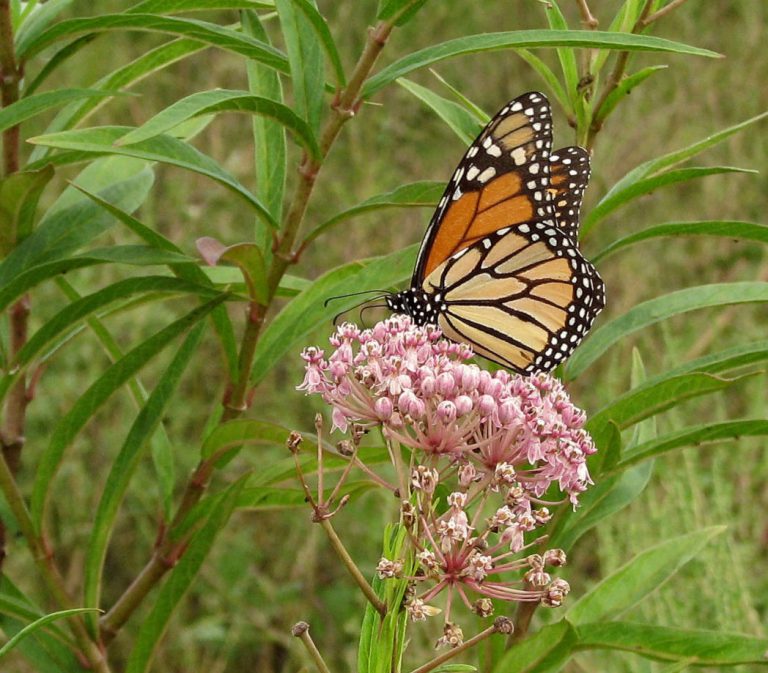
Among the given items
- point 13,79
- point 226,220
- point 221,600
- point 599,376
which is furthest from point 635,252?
point 13,79

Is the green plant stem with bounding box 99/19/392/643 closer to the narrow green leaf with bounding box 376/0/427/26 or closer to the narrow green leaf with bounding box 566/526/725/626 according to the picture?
the narrow green leaf with bounding box 376/0/427/26

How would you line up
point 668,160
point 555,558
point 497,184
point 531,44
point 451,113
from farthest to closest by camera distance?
point 497,184 → point 451,113 → point 668,160 → point 531,44 → point 555,558

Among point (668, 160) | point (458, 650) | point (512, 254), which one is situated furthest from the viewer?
point (512, 254)

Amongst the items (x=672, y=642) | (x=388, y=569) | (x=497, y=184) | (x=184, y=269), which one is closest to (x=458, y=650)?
(x=388, y=569)

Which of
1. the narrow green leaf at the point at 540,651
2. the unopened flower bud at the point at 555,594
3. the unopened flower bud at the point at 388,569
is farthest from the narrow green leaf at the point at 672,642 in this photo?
the unopened flower bud at the point at 388,569

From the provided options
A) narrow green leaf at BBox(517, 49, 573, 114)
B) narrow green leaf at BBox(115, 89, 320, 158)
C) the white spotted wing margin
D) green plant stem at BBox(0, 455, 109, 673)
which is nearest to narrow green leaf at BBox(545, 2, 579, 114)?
narrow green leaf at BBox(517, 49, 573, 114)

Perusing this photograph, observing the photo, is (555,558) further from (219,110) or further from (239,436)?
(219,110)
